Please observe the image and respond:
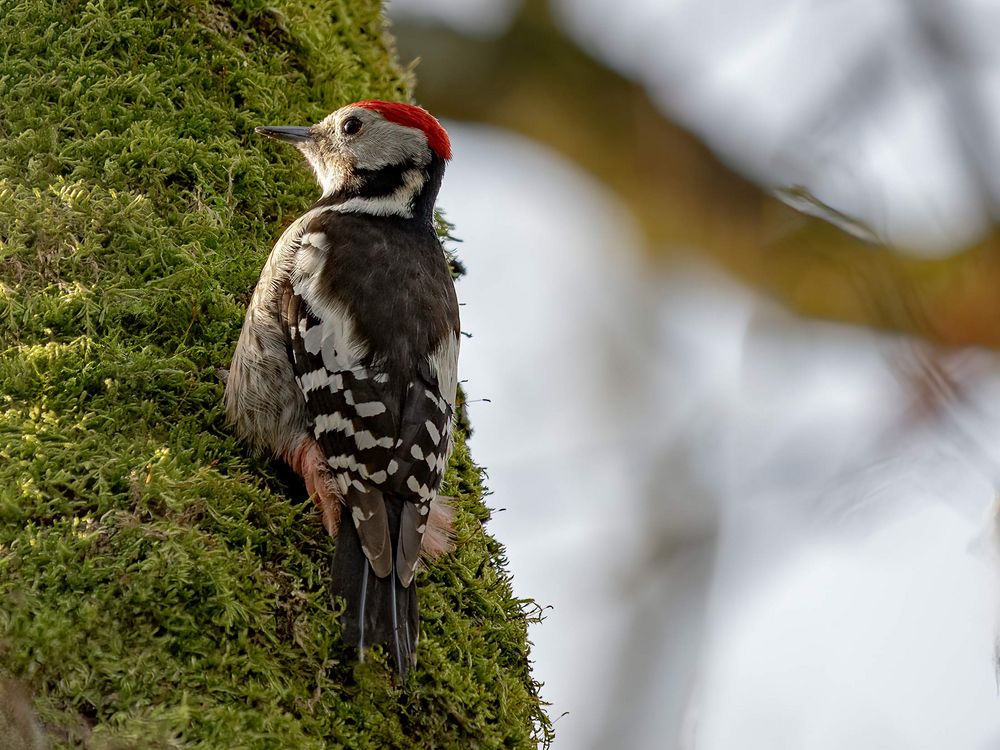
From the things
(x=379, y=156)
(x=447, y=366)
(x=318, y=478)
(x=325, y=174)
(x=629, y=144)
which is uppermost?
(x=629, y=144)

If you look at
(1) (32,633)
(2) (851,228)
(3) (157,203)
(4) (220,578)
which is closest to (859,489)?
(2) (851,228)

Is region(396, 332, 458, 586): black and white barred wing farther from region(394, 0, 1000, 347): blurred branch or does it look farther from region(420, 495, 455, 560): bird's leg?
region(394, 0, 1000, 347): blurred branch

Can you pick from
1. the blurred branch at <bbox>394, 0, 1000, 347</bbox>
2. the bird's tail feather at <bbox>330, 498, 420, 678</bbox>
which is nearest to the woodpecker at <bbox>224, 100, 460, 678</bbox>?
the bird's tail feather at <bbox>330, 498, 420, 678</bbox>

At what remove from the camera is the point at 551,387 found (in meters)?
4.78

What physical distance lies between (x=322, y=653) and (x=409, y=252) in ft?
4.62

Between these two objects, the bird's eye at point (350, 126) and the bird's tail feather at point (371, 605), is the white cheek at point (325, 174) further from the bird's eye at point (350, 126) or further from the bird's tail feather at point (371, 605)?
the bird's tail feather at point (371, 605)

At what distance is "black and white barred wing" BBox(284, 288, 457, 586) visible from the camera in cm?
288

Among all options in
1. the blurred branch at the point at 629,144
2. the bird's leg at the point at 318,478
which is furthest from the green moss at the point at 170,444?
the blurred branch at the point at 629,144

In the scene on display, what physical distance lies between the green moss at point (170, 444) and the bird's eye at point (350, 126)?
0.51 ft

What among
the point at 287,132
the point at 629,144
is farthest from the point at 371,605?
the point at 629,144

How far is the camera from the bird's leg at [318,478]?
2.88 meters

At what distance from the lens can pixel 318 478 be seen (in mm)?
2975

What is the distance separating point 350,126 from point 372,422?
1146 millimetres

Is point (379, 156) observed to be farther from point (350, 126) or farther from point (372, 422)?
point (372, 422)
